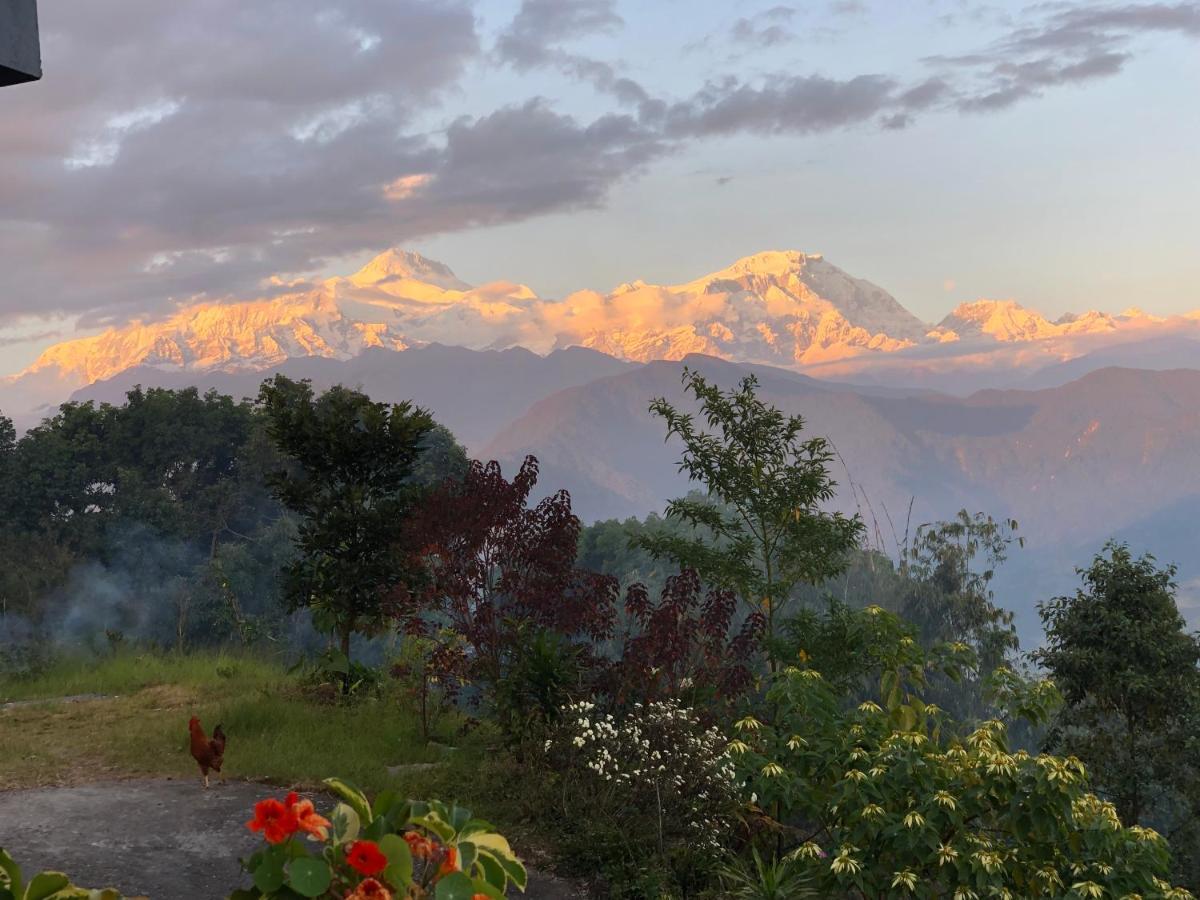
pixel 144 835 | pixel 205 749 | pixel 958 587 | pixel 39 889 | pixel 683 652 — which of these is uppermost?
pixel 39 889

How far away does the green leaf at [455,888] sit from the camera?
7.00ft

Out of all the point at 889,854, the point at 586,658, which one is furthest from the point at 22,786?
the point at 889,854

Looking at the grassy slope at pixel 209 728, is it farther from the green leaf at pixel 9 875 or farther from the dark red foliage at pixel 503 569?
the green leaf at pixel 9 875

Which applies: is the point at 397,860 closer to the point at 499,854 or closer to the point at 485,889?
the point at 485,889

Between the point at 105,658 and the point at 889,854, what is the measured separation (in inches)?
537

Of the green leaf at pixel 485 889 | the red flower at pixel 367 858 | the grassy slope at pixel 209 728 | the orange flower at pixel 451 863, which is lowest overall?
the grassy slope at pixel 209 728

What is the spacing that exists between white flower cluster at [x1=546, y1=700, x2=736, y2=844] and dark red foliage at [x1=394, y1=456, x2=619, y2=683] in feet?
5.35

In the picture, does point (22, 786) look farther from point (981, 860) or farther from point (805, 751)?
point (981, 860)

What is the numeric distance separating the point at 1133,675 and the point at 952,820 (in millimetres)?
10653

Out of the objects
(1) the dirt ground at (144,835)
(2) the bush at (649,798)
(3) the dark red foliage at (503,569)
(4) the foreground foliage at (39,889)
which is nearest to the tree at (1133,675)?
(3) the dark red foliage at (503,569)

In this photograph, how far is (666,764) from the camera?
25.6ft

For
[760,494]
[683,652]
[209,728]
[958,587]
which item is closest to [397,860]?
[683,652]

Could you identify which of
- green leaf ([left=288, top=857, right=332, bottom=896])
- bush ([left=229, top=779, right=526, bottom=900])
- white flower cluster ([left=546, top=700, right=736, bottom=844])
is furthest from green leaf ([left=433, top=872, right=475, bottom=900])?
white flower cluster ([left=546, top=700, right=736, bottom=844])

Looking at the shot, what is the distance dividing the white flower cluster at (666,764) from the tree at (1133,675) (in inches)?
360
